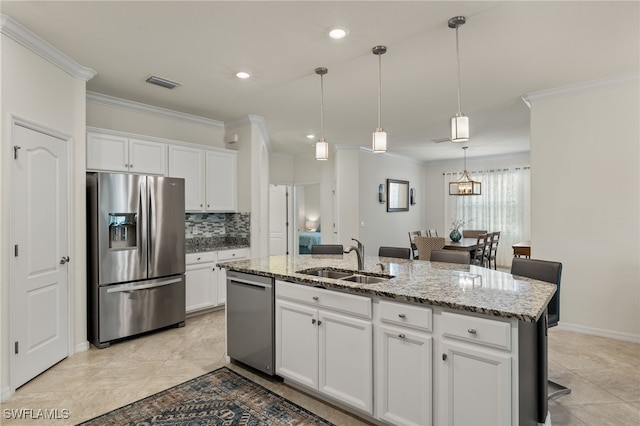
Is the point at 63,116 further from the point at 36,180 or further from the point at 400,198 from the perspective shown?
the point at 400,198

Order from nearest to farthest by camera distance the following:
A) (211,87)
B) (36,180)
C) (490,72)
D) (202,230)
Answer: (36,180), (490,72), (211,87), (202,230)

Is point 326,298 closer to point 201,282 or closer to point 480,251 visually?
point 201,282

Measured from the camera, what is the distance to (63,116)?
3246mm

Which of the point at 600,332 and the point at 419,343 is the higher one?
the point at 419,343

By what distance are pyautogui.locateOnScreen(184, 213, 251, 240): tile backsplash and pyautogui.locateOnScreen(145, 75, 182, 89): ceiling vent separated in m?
1.80

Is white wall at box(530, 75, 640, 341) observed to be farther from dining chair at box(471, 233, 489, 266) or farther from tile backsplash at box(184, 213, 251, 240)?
tile backsplash at box(184, 213, 251, 240)

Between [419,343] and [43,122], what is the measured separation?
10.9ft

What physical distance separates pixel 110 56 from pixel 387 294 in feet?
10.0

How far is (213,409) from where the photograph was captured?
2.45 metres

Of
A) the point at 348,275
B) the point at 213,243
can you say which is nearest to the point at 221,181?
the point at 213,243

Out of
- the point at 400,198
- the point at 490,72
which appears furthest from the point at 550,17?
the point at 400,198

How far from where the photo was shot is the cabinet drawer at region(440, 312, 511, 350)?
66.8 inches

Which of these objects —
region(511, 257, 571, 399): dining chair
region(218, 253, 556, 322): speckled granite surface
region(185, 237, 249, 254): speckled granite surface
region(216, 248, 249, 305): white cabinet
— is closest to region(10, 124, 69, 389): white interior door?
region(218, 253, 556, 322): speckled granite surface

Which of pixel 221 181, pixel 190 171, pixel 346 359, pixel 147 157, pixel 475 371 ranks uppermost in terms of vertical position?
pixel 147 157
